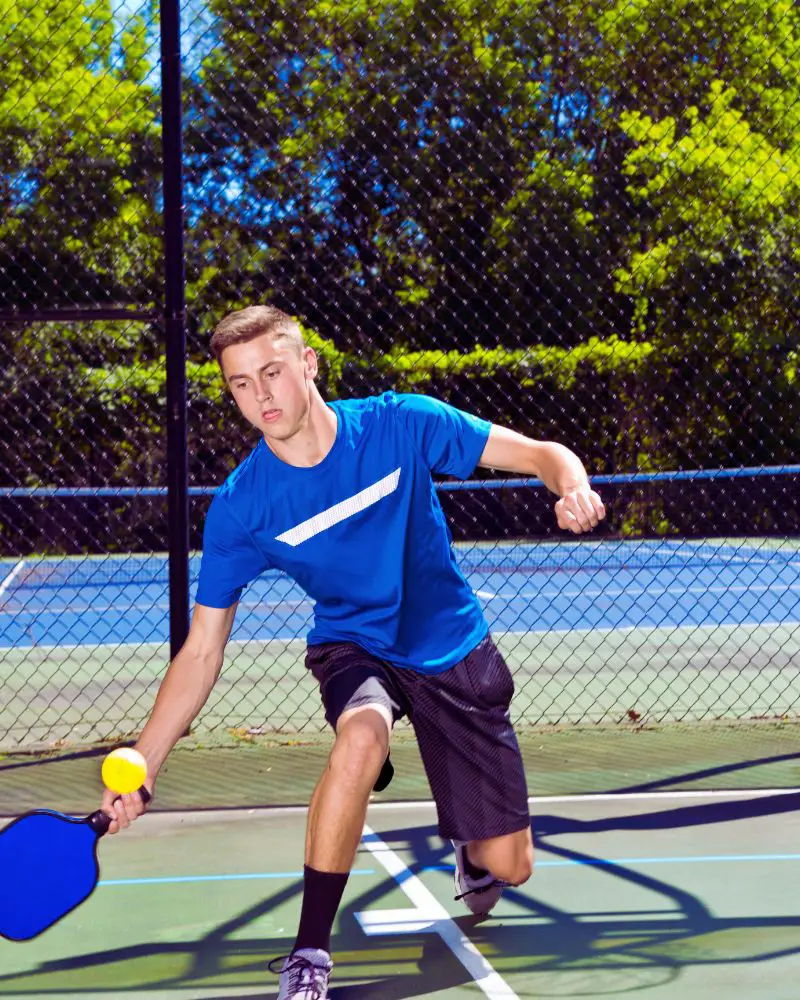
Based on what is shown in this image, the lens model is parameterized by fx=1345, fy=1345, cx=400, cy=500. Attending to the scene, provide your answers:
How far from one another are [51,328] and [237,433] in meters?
2.98

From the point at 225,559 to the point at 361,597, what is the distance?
0.35 meters

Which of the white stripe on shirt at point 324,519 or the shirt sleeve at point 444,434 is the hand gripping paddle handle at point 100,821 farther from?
the shirt sleeve at point 444,434

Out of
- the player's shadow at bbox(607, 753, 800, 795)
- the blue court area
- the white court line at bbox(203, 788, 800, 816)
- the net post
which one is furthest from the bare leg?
the blue court area

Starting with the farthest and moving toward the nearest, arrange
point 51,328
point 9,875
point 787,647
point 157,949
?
point 51,328 → point 787,647 → point 157,949 → point 9,875

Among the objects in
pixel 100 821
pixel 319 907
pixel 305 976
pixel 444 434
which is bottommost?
pixel 305 976

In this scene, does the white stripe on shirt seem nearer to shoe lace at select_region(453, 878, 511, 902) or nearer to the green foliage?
shoe lace at select_region(453, 878, 511, 902)

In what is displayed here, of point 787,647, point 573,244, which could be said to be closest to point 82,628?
point 787,647

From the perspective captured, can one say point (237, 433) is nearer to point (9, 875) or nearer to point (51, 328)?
point (51, 328)

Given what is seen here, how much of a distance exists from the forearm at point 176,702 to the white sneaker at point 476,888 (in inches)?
34.0

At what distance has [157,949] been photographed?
3.52 m

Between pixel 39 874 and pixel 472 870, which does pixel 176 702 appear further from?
pixel 472 870

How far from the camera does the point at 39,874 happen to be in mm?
2938

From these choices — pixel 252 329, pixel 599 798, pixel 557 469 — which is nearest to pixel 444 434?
pixel 557 469

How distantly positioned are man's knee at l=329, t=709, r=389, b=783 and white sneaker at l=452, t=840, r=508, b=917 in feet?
2.23
